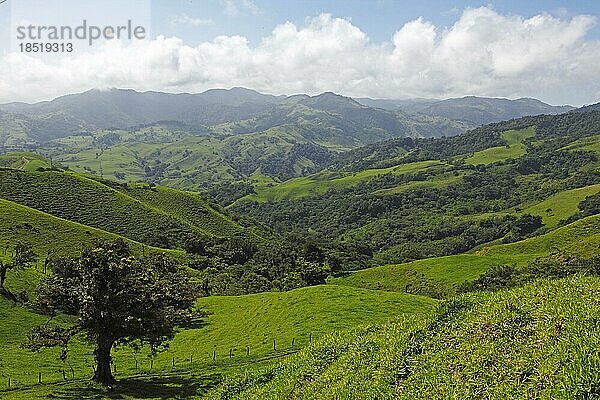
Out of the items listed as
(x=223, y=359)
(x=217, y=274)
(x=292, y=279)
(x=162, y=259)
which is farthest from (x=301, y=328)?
Answer: (x=217, y=274)

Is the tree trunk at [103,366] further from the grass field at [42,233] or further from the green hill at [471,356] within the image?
the grass field at [42,233]

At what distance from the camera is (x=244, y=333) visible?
61000 mm

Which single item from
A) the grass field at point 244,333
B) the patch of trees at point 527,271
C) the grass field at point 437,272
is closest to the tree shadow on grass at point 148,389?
the grass field at point 244,333

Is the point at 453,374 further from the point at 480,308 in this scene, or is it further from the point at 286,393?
the point at 286,393

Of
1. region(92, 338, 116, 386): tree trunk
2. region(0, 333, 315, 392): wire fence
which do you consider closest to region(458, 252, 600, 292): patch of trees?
region(0, 333, 315, 392): wire fence

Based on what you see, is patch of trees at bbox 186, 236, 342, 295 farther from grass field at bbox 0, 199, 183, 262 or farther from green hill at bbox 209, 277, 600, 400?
green hill at bbox 209, 277, 600, 400

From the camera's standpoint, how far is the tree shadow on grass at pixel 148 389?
36.7 m

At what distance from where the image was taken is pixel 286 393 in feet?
53.7

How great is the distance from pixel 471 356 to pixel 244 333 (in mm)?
51794

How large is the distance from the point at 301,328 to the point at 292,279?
52872mm

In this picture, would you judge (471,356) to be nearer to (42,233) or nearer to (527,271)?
(527,271)

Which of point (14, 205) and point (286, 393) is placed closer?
point (286, 393)

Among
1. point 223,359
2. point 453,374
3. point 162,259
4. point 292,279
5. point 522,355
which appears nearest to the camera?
point 522,355

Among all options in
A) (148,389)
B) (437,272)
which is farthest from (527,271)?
(148,389)
